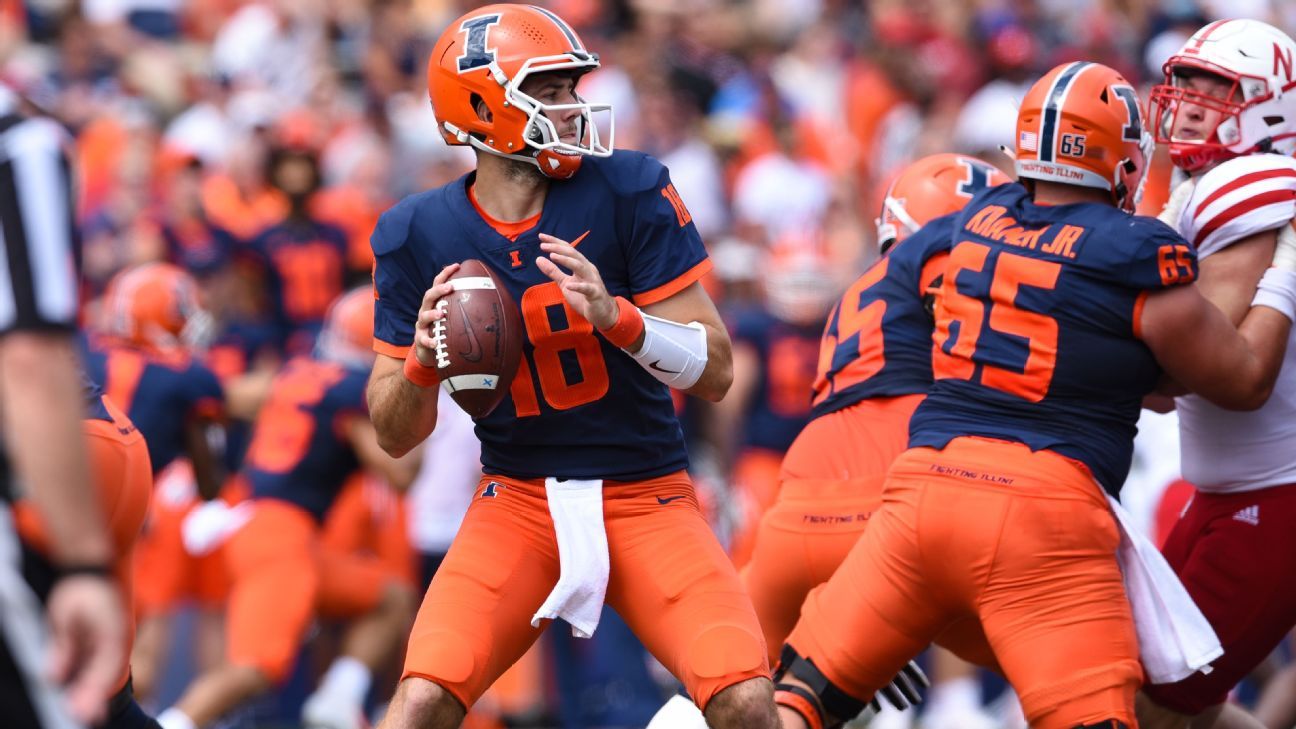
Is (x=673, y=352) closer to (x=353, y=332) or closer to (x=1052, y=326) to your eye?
(x=1052, y=326)

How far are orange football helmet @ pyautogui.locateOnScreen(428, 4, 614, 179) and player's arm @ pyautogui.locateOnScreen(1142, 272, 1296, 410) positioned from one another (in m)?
1.41

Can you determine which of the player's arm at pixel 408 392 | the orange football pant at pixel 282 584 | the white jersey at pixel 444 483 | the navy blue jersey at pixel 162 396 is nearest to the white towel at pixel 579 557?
the player's arm at pixel 408 392

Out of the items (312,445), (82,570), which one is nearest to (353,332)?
(312,445)

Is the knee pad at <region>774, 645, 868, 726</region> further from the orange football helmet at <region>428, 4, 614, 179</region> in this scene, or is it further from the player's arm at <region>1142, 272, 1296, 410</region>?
the orange football helmet at <region>428, 4, 614, 179</region>

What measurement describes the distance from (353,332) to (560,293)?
12.3 feet

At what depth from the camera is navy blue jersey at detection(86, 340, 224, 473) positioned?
7086mm

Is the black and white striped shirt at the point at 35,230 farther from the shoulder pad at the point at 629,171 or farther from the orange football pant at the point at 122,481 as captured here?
the shoulder pad at the point at 629,171

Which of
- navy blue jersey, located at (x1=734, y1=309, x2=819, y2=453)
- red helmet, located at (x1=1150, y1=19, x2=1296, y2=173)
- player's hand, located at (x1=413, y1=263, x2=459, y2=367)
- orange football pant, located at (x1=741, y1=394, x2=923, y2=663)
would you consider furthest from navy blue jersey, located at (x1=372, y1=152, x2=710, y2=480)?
navy blue jersey, located at (x1=734, y1=309, x2=819, y2=453)

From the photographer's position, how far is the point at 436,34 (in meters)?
13.5

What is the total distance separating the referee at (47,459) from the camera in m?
2.68

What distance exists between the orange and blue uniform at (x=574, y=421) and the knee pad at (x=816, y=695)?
0.90 ft

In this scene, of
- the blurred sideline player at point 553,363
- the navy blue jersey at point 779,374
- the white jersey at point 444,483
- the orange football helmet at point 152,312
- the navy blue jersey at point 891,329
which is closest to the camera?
the blurred sideline player at point 553,363

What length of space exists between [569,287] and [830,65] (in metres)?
9.16

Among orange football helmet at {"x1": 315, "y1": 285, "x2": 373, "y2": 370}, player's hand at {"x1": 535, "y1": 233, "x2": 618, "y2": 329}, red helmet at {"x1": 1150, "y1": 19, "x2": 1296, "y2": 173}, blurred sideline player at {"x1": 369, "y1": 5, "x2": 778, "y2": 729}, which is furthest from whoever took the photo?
orange football helmet at {"x1": 315, "y1": 285, "x2": 373, "y2": 370}
